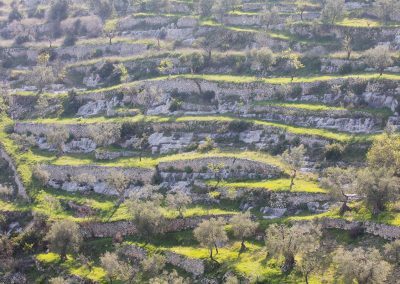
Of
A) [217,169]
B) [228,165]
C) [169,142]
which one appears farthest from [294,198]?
[169,142]

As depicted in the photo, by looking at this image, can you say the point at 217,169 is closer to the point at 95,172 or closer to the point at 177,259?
the point at 177,259

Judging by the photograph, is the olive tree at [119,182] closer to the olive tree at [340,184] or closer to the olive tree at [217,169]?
Result: the olive tree at [217,169]

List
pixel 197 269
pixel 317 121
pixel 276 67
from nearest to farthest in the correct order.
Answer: pixel 197 269, pixel 317 121, pixel 276 67

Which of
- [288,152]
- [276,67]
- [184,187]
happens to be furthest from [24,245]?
[276,67]

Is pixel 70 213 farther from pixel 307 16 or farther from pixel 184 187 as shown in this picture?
pixel 307 16

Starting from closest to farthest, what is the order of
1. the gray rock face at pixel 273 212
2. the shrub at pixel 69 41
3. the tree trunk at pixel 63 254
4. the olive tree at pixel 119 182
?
the gray rock face at pixel 273 212
the tree trunk at pixel 63 254
the olive tree at pixel 119 182
the shrub at pixel 69 41

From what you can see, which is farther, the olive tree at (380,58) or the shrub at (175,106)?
the shrub at (175,106)

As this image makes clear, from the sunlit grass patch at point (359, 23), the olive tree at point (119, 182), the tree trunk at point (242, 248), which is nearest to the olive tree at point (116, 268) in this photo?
the tree trunk at point (242, 248)
